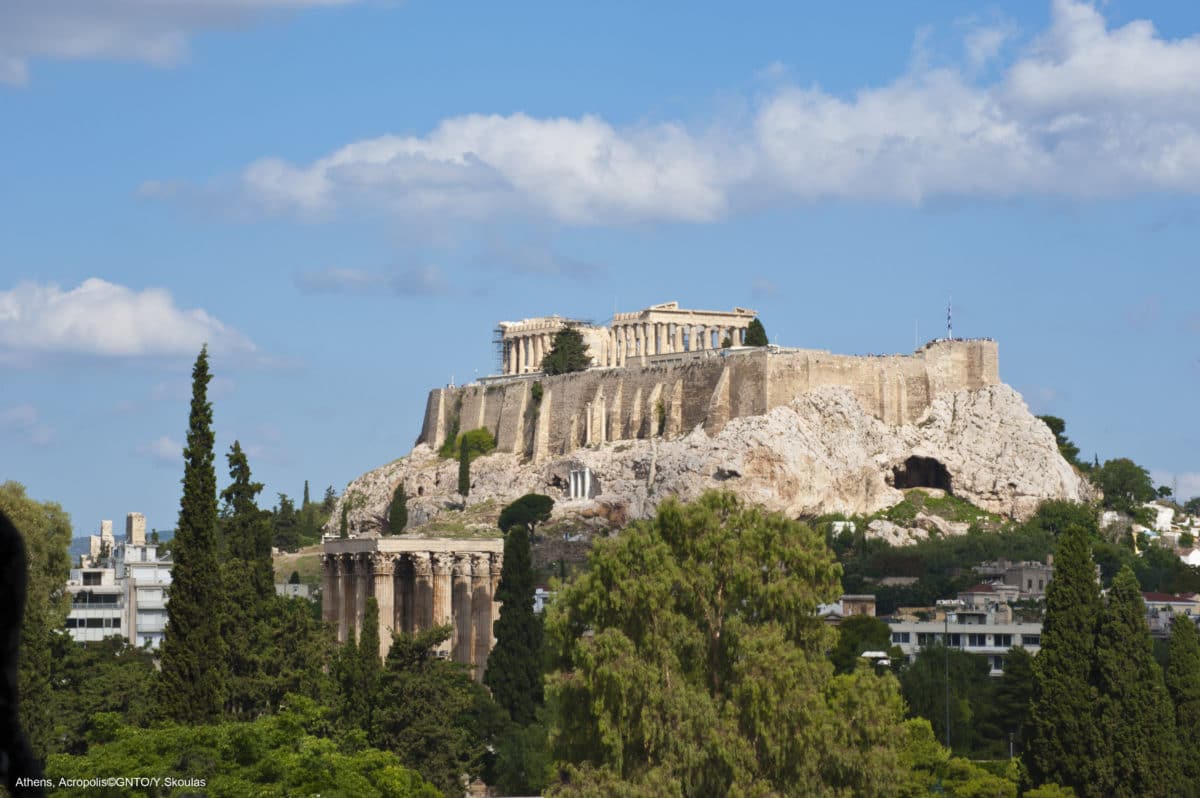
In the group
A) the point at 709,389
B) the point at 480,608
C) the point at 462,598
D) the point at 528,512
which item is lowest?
the point at 480,608

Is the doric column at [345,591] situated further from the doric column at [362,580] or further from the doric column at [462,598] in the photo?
the doric column at [462,598]

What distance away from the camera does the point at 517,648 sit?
4944cm

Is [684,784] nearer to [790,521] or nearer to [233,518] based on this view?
[790,521]

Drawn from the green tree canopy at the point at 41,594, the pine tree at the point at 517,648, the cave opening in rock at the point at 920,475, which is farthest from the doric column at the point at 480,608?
the cave opening in rock at the point at 920,475

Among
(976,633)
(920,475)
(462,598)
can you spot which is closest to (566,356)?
(920,475)

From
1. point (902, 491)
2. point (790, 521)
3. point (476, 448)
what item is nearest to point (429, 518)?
point (476, 448)

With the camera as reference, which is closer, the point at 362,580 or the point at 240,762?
the point at 240,762

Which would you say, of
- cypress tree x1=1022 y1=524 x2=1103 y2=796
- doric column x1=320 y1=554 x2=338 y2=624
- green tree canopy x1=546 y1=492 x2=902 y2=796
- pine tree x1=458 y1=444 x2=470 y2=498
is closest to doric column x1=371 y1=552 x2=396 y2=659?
doric column x1=320 y1=554 x2=338 y2=624

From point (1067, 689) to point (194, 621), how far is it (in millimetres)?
18204

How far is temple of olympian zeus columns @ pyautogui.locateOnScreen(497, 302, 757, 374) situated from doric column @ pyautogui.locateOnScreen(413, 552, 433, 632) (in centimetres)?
5943

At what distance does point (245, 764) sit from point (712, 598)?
772 cm

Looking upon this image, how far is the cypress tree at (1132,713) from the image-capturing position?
39000mm

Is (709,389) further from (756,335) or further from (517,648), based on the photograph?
(517,648)

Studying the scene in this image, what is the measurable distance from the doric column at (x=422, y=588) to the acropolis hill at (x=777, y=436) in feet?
115
